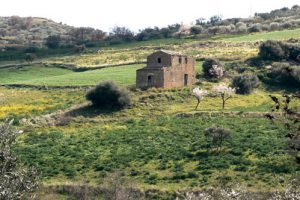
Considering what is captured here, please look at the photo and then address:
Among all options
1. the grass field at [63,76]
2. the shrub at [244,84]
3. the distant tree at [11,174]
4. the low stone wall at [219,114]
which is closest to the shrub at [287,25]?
the grass field at [63,76]

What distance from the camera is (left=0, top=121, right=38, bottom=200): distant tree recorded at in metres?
20.4

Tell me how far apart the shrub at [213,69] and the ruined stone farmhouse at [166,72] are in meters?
2.08

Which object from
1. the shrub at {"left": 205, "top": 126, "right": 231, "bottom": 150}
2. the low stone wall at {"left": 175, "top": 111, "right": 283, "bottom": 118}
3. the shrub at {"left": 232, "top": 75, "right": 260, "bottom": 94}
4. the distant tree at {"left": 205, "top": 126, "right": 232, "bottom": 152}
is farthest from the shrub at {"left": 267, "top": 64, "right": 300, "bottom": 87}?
the shrub at {"left": 205, "top": 126, "right": 231, "bottom": 150}

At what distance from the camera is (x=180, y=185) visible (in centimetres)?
4172

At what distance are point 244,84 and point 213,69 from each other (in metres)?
7.67

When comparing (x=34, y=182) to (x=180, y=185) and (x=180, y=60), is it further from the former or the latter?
(x=180, y=60)

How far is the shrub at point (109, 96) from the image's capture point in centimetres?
6538

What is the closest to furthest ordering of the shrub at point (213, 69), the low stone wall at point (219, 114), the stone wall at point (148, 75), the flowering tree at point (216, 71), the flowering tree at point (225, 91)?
the low stone wall at point (219, 114) < the flowering tree at point (225, 91) < the stone wall at point (148, 75) < the flowering tree at point (216, 71) < the shrub at point (213, 69)

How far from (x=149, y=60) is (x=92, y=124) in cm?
1813

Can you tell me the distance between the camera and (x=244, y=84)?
7150 centimetres

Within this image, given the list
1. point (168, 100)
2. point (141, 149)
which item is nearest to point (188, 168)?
point (141, 149)

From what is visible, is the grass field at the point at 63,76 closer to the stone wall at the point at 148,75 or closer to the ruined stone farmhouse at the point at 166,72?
the ruined stone farmhouse at the point at 166,72

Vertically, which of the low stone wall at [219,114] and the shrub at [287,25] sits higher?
the shrub at [287,25]

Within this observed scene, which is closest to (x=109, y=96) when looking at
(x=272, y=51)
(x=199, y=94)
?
(x=199, y=94)
